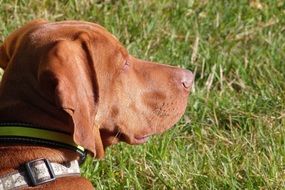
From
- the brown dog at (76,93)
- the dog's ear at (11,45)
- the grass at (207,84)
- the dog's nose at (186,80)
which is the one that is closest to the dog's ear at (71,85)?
the brown dog at (76,93)

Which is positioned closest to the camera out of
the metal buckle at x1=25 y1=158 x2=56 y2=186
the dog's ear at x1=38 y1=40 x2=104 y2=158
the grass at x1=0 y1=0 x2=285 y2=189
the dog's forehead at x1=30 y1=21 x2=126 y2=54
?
the dog's ear at x1=38 y1=40 x2=104 y2=158

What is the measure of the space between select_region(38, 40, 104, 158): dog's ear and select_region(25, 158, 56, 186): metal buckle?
18 centimetres

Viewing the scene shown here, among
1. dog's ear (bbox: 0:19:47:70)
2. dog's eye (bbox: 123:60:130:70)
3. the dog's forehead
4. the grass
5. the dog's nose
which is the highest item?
the dog's forehead

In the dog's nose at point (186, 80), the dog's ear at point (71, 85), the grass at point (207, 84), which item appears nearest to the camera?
the dog's ear at point (71, 85)

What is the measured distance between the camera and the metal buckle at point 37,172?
157 inches

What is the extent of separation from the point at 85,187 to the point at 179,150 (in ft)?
4.43

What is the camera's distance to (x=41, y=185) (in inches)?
159

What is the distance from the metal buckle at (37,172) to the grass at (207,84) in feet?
3.73

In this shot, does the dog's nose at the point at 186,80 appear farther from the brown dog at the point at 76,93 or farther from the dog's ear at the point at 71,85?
the dog's ear at the point at 71,85

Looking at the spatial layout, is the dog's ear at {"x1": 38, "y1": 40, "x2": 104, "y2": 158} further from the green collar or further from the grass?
the grass

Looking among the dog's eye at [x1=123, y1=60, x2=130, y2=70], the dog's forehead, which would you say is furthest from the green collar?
the dog's eye at [x1=123, y1=60, x2=130, y2=70]

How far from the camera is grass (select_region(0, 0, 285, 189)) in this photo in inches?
205

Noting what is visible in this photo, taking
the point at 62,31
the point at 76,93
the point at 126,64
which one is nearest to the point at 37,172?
the point at 76,93

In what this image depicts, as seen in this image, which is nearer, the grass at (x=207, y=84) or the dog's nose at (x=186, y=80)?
the dog's nose at (x=186, y=80)
